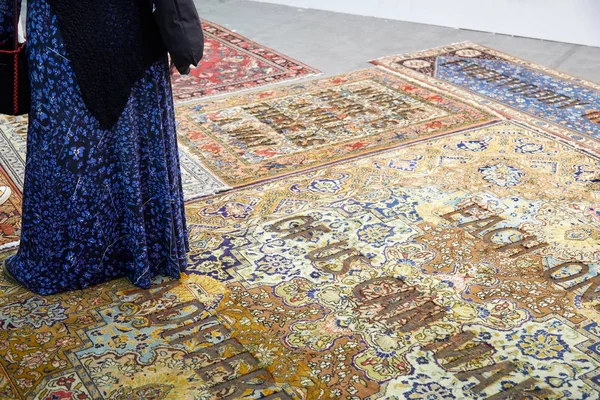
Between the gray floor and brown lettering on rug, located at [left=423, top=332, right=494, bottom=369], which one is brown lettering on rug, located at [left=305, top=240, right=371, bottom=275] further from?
the gray floor

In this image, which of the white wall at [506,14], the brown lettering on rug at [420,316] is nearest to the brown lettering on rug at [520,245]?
the brown lettering on rug at [420,316]

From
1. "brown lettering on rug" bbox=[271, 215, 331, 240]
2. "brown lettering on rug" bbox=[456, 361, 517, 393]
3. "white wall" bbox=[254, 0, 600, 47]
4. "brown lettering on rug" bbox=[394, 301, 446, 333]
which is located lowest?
"brown lettering on rug" bbox=[271, 215, 331, 240]

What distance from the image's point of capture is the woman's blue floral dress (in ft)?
9.83

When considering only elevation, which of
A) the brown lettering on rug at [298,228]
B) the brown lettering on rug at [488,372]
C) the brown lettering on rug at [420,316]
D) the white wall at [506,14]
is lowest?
the brown lettering on rug at [298,228]

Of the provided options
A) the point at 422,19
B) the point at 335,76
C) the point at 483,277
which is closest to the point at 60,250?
the point at 483,277

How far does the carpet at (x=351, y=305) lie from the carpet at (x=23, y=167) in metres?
0.15

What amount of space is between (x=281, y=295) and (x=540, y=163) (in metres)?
2.23

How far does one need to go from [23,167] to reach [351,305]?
2408 millimetres

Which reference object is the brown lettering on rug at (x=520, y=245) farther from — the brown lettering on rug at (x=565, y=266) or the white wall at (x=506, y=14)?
the white wall at (x=506, y=14)

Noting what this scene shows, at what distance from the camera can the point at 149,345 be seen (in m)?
3.03

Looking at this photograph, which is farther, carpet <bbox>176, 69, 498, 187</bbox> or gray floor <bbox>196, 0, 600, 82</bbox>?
gray floor <bbox>196, 0, 600, 82</bbox>

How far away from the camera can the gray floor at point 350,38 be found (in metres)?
6.84

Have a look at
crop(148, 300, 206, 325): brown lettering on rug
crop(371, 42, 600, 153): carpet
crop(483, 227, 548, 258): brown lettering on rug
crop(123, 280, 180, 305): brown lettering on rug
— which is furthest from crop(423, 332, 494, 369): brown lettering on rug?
crop(371, 42, 600, 153): carpet

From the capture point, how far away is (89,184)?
3.15 metres
